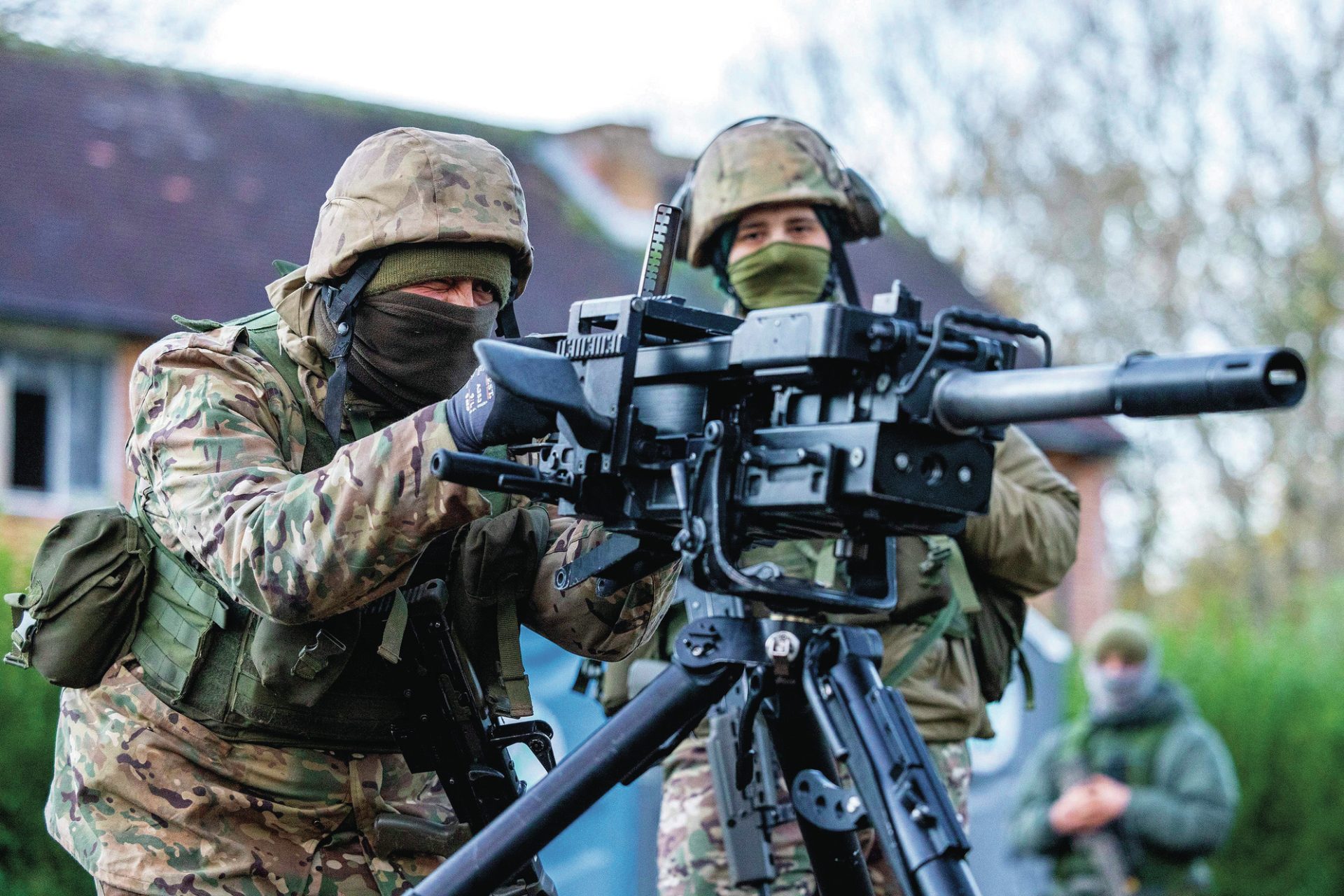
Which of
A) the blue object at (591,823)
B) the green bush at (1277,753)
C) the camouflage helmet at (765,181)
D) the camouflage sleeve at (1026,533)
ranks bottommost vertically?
the green bush at (1277,753)

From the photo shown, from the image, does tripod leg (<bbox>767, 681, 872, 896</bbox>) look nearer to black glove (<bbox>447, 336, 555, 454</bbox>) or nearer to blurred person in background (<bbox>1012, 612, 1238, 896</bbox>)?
black glove (<bbox>447, 336, 555, 454</bbox>)

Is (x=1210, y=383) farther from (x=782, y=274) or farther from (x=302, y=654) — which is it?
(x=782, y=274)

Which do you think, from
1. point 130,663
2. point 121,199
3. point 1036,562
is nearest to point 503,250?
point 130,663

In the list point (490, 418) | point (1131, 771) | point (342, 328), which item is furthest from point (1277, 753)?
point (490, 418)

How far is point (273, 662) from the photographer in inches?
136

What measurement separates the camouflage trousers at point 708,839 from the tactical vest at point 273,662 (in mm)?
1174

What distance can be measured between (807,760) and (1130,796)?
6879 mm

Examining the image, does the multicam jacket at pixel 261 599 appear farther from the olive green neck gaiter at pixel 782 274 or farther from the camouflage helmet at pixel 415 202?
the olive green neck gaiter at pixel 782 274

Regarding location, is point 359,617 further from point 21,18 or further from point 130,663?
point 21,18

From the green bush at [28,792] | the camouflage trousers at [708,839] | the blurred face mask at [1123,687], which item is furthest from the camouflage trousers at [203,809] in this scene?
the blurred face mask at [1123,687]

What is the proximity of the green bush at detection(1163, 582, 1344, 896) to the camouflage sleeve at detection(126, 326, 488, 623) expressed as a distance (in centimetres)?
1112

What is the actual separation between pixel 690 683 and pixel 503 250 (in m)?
1.15

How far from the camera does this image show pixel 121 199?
19.3 m

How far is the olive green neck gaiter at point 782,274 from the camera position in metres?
5.10
